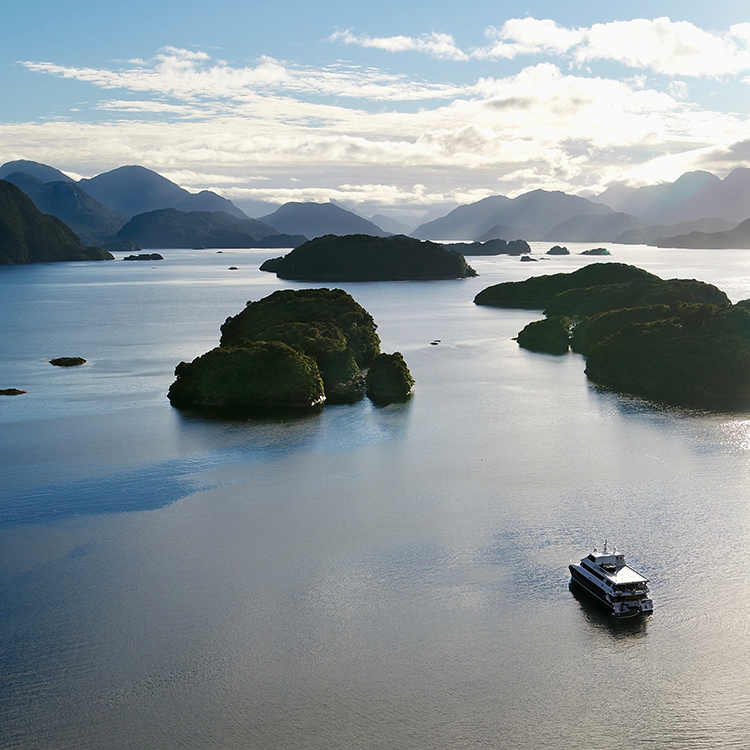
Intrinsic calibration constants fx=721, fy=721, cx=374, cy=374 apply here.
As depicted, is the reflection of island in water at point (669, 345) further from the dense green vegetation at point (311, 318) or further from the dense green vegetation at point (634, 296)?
the dense green vegetation at point (311, 318)

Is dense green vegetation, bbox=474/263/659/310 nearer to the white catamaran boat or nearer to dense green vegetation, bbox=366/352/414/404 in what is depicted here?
dense green vegetation, bbox=366/352/414/404

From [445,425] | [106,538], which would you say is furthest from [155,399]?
[106,538]

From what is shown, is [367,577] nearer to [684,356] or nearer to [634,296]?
[684,356]

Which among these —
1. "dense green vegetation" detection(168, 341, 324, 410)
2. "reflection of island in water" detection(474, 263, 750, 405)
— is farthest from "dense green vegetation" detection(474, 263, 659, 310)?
"dense green vegetation" detection(168, 341, 324, 410)

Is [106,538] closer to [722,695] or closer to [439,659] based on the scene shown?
[439,659]

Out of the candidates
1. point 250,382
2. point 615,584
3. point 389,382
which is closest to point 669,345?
point 389,382

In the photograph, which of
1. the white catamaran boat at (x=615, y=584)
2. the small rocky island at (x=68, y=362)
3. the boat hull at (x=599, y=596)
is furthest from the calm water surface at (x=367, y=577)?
the small rocky island at (x=68, y=362)

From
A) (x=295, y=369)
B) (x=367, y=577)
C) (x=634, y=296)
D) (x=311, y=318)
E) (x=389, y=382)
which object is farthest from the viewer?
(x=634, y=296)
